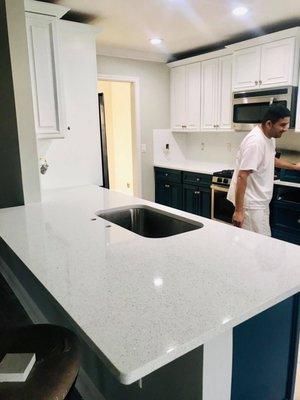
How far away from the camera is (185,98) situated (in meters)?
4.55

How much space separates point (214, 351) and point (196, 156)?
4.17m

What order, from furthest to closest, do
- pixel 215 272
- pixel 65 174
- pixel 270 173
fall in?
1. pixel 65 174
2. pixel 270 173
3. pixel 215 272

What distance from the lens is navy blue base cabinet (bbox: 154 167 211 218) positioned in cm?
410

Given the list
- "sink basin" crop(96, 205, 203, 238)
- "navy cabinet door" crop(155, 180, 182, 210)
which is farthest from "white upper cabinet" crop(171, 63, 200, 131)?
"sink basin" crop(96, 205, 203, 238)

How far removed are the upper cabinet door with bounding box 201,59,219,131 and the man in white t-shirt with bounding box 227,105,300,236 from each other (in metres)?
1.85

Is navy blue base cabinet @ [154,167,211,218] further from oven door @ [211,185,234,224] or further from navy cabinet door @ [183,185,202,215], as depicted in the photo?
oven door @ [211,185,234,224]

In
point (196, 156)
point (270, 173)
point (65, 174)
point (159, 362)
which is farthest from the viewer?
point (196, 156)

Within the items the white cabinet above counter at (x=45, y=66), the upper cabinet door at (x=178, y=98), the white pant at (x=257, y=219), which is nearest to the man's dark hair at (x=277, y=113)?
the white pant at (x=257, y=219)

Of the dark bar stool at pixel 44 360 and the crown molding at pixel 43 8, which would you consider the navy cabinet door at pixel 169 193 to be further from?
the dark bar stool at pixel 44 360

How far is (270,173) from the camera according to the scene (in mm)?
2439

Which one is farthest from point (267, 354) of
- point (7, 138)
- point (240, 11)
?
point (240, 11)

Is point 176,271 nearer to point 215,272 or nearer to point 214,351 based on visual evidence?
point 215,272

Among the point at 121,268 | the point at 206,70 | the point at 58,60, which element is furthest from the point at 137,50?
the point at 121,268

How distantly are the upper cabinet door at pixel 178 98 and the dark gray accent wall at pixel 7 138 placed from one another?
282 cm
